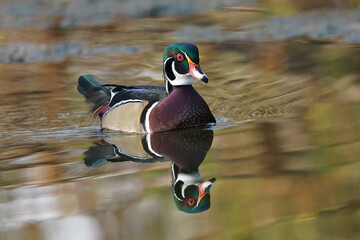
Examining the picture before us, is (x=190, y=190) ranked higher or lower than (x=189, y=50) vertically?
lower

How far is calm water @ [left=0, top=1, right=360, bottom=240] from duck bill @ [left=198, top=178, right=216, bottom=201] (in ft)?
0.16

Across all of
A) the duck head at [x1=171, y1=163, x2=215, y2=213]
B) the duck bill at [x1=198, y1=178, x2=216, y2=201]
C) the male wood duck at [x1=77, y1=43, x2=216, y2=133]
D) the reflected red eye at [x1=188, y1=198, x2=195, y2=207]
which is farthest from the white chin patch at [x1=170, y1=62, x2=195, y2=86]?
the reflected red eye at [x1=188, y1=198, x2=195, y2=207]

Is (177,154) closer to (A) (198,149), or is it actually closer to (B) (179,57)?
(A) (198,149)

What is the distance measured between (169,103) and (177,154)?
4.01 ft

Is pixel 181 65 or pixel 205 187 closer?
pixel 205 187

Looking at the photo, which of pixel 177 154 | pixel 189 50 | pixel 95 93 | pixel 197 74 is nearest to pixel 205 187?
pixel 177 154

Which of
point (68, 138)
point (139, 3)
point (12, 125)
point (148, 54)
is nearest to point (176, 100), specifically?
point (68, 138)

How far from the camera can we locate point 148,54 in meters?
11.9

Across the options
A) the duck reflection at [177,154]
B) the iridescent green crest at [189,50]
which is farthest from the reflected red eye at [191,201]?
the iridescent green crest at [189,50]

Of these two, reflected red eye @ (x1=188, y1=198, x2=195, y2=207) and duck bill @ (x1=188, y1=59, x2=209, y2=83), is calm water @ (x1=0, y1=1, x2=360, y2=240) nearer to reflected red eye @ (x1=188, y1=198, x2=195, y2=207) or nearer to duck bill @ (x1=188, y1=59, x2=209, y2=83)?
reflected red eye @ (x1=188, y1=198, x2=195, y2=207)

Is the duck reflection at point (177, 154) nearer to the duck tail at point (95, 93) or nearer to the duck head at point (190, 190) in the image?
the duck head at point (190, 190)

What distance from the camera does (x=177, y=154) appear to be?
22.4ft

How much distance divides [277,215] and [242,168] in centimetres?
106

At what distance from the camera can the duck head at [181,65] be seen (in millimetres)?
7941
